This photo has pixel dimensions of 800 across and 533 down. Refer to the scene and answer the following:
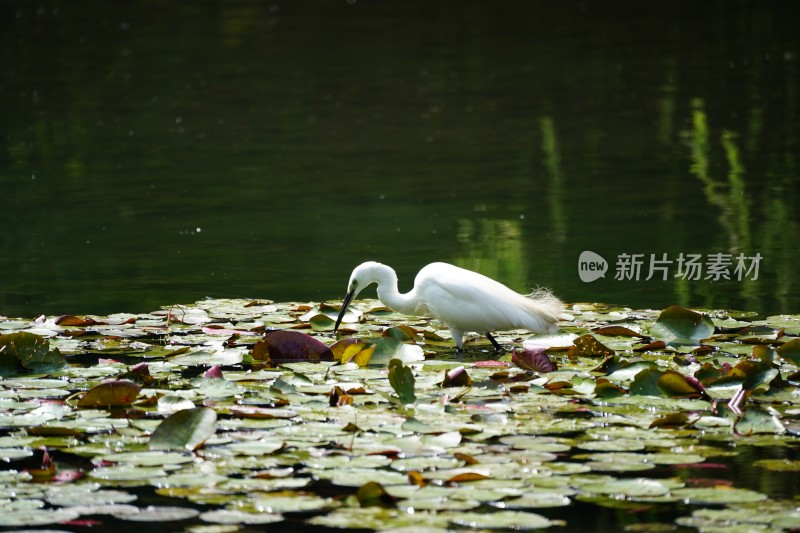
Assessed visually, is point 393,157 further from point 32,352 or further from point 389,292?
point 32,352

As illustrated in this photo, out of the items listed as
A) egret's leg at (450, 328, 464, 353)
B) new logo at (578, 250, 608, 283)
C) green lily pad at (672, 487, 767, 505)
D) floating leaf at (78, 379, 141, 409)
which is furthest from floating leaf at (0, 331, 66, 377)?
new logo at (578, 250, 608, 283)

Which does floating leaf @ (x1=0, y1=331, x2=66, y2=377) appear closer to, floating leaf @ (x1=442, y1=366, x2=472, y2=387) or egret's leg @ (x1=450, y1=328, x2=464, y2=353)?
floating leaf @ (x1=442, y1=366, x2=472, y2=387)

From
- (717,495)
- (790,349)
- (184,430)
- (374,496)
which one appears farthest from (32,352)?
(790,349)

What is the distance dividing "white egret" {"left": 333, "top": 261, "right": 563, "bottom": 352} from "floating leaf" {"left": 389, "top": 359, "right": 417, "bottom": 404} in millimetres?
945

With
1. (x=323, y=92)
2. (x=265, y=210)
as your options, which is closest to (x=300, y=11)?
(x=323, y=92)

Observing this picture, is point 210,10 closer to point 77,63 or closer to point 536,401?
point 77,63

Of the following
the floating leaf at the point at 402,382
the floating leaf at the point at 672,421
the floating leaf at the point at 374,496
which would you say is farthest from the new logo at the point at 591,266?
the floating leaf at the point at 374,496

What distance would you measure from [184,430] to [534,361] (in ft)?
4.75

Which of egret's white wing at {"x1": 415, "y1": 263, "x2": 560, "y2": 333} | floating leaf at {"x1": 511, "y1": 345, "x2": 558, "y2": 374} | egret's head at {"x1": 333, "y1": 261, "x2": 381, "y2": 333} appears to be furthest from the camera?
egret's head at {"x1": 333, "y1": 261, "x2": 381, "y2": 333}

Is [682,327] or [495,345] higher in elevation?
[682,327]

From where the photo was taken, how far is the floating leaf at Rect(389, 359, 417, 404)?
13.9 feet

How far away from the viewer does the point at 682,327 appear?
511cm

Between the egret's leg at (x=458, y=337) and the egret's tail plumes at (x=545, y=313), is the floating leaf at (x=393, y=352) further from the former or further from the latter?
the egret's tail plumes at (x=545, y=313)

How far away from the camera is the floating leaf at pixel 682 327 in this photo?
5.08 metres
